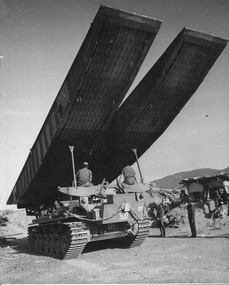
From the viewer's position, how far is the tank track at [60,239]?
677cm

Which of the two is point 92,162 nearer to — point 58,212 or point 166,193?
point 58,212

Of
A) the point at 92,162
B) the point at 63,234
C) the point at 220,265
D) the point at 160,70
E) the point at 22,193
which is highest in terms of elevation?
the point at 160,70

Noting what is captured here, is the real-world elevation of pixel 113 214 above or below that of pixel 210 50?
below

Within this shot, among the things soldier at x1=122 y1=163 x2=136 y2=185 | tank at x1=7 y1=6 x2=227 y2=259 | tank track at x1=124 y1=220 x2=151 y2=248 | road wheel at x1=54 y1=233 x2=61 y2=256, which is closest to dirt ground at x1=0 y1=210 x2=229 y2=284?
tank track at x1=124 y1=220 x2=151 y2=248

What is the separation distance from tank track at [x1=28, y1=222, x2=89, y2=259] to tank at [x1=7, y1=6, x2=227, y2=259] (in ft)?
0.07

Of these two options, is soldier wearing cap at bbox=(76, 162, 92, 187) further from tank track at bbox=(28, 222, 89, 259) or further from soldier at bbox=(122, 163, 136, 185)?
tank track at bbox=(28, 222, 89, 259)

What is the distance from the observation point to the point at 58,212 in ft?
24.9

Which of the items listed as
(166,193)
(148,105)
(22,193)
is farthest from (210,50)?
(166,193)

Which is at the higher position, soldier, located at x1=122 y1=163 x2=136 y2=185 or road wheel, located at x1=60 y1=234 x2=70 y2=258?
soldier, located at x1=122 y1=163 x2=136 y2=185

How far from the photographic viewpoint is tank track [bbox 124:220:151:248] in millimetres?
7520

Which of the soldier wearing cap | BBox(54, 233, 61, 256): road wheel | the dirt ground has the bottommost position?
the dirt ground

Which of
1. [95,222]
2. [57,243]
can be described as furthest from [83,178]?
[57,243]

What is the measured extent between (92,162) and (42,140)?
1.78 metres

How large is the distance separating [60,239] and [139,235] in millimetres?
1889
